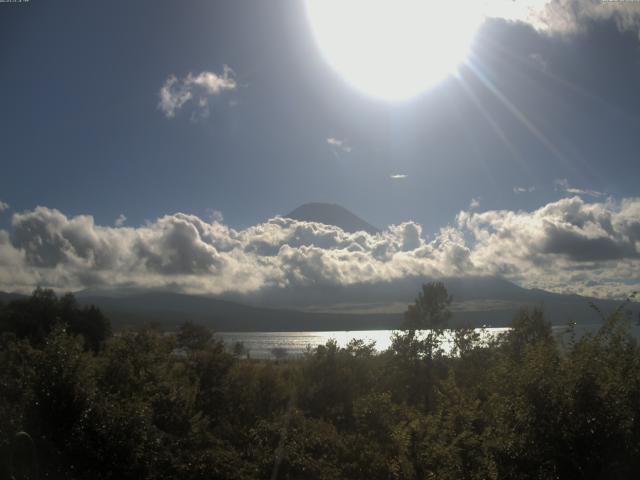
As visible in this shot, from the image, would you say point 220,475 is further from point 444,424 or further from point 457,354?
point 457,354

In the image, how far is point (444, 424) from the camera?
12523mm

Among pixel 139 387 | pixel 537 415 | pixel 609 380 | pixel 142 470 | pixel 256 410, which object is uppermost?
pixel 609 380

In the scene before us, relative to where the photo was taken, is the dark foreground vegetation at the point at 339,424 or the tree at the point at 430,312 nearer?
the dark foreground vegetation at the point at 339,424

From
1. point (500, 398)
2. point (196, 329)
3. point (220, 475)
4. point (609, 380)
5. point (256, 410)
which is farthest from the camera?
point (196, 329)

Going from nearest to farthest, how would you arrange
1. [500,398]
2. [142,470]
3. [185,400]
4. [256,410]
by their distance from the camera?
[500,398] → [142,470] → [185,400] → [256,410]

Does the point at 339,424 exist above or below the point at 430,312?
below

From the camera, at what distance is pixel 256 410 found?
3388 cm

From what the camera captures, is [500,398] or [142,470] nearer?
[500,398]

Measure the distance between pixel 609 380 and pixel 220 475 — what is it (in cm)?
1345

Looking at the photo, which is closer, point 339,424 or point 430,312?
point 339,424

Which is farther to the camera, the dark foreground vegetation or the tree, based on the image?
the tree

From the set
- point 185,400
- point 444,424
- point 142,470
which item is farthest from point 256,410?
point 444,424

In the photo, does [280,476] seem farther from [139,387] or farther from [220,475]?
[139,387]

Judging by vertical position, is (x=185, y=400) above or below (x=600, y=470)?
below
